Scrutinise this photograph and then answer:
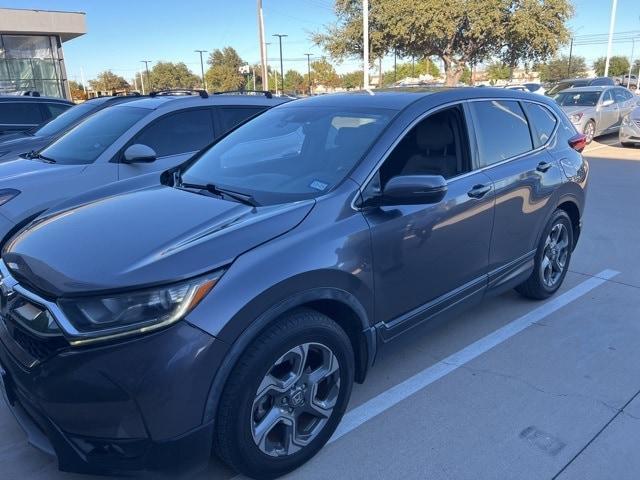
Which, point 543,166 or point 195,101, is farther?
point 195,101

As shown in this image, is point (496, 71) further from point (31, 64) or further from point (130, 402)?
point (130, 402)

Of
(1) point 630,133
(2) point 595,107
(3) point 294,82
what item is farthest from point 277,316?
(3) point 294,82

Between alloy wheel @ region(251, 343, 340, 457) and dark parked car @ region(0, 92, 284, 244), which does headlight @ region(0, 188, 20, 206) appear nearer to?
dark parked car @ region(0, 92, 284, 244)

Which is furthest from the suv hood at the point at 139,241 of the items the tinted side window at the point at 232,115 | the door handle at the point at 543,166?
the tinted side window at the point at 232,115

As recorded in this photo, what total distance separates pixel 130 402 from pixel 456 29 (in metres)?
26.4

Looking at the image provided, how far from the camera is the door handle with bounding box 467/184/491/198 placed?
11.1ft

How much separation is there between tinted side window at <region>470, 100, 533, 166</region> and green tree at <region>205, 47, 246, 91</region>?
68594mm

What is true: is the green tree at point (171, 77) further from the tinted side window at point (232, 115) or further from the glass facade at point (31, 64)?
the tinted side window at point (232, 115)

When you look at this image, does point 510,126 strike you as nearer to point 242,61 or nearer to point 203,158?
point 203,158

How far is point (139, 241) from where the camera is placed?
2.35m

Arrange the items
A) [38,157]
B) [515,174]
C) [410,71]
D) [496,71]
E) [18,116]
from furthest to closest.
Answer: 1. [410,71]
2. [496,71]
3. [18,116]
4. [38,157]
5. [515,174]

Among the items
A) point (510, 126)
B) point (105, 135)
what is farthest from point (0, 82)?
point (510, 126)

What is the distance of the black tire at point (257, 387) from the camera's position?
2219 millimetres

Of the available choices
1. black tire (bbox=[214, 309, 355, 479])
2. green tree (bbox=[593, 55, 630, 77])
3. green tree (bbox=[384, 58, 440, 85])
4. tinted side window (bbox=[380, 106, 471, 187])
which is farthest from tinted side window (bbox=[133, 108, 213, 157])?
green tree (bbox=[593, 55, 630, 77])
